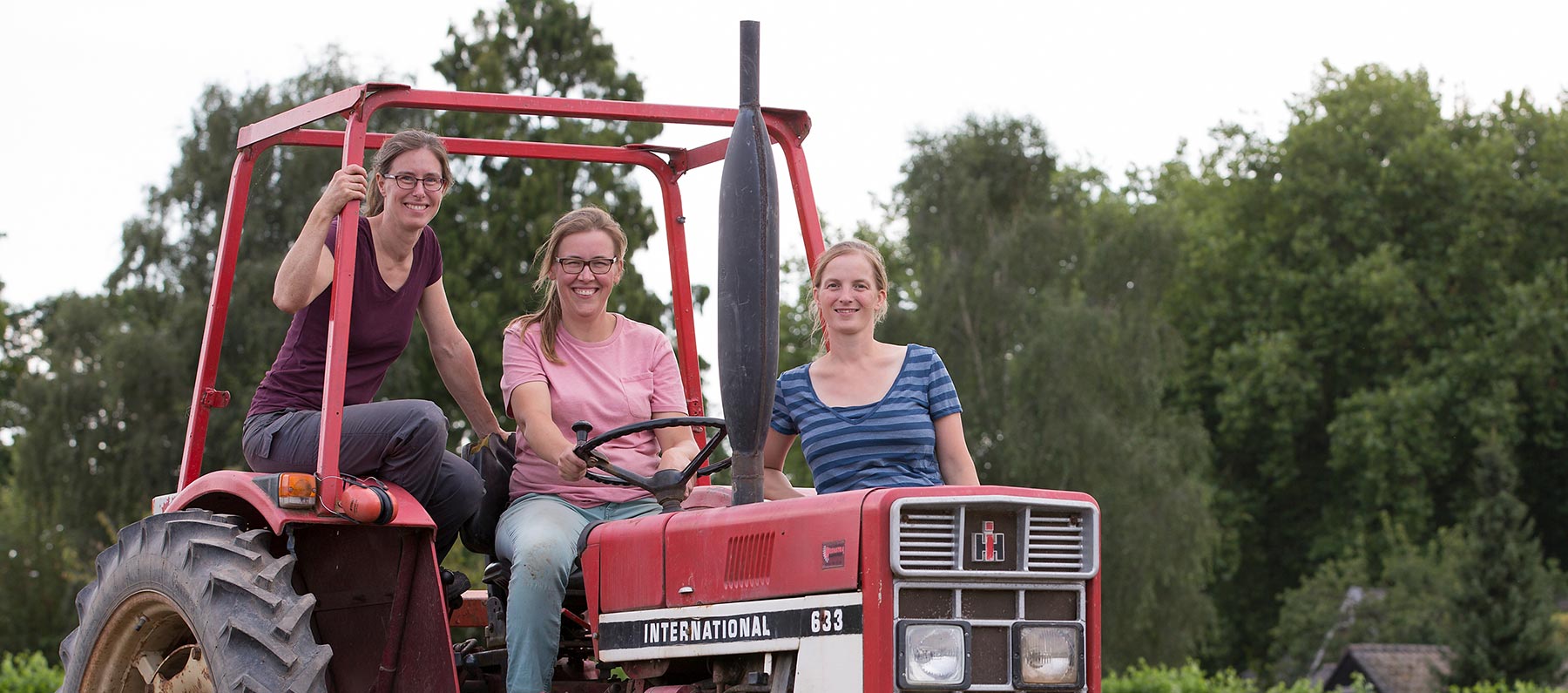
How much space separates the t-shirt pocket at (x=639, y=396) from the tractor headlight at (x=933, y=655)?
175 cm

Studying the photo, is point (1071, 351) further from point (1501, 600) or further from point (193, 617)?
point (193, 617)

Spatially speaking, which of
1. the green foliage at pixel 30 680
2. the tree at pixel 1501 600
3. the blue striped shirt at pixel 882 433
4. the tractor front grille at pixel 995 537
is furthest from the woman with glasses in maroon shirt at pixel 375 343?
the tree at pixel 1501 600

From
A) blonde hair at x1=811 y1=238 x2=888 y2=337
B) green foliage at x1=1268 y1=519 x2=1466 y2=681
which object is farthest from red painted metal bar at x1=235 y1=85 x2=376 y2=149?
green foliage at x1=1268 y1=519 x2=1466 y2=681

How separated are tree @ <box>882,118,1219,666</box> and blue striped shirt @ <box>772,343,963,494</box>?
1098 inches

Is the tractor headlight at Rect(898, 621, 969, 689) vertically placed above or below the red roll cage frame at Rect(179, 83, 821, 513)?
below

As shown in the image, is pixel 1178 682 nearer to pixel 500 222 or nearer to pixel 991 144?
pixel 500 222

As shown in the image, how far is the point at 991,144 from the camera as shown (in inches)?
1485

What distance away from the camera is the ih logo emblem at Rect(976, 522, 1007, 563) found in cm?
413

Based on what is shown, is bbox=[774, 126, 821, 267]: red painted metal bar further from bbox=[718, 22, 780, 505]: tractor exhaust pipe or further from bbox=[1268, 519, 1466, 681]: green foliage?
bbox=[1268, 519, 1466, 681]: green foliage

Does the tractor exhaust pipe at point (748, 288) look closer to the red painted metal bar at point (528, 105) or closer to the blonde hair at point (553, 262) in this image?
the red painted metal bar at point (528, 105)

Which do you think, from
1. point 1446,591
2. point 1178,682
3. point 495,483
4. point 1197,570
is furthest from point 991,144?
point 495,483

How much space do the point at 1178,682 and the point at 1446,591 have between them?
19288 millimetres

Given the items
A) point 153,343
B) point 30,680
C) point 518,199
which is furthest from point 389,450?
point 153,343

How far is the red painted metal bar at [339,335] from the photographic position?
193 inches
